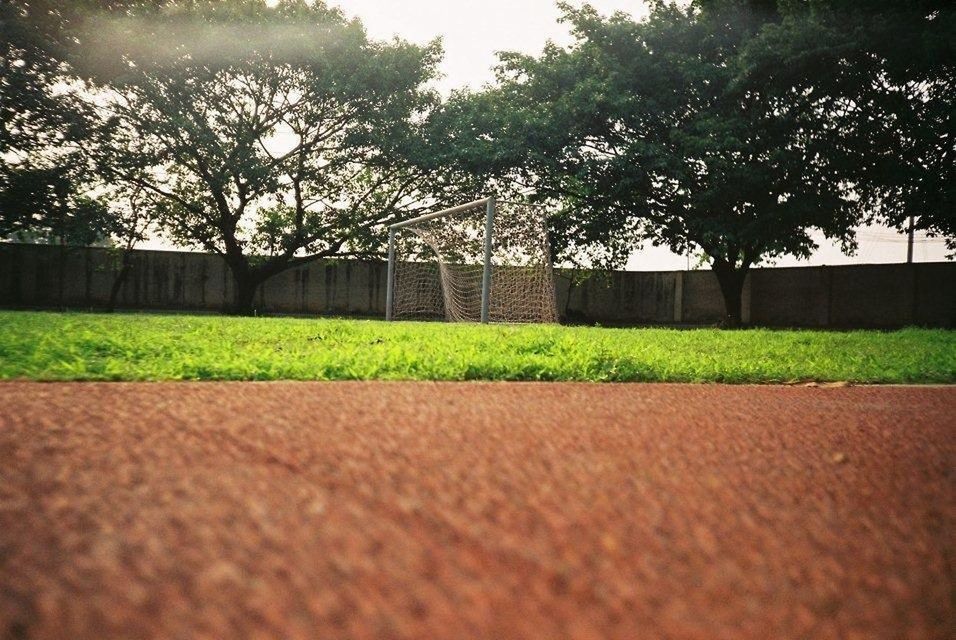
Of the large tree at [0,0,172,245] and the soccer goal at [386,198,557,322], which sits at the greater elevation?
the large tree at [0,0,172,245]

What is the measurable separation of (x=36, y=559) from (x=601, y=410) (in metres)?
1.71

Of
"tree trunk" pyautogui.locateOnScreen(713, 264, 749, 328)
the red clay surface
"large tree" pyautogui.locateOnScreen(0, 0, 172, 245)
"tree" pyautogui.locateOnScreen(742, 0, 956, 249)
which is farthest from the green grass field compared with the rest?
"large tree" pyautogui.locateOnScreen(0, 0, 172, 245)

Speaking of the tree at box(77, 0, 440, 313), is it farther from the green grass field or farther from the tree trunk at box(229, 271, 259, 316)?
the green grass field

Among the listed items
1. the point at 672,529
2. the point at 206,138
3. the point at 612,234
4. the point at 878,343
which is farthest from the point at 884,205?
the point at 672,529

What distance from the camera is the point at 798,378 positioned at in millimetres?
3904

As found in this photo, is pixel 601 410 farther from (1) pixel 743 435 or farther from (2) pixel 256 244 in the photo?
(2) pixel 256 244

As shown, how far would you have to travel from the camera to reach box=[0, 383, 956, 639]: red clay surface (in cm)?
78

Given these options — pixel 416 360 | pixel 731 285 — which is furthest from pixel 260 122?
pixel 416 360

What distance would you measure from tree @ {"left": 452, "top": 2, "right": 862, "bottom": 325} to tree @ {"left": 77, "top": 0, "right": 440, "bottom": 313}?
3.44m

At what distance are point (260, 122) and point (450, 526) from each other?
21.0m

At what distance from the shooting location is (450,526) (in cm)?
104

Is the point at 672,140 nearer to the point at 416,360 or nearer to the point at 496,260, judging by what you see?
the point at 496,260

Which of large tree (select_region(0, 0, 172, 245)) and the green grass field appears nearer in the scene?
the green grass field

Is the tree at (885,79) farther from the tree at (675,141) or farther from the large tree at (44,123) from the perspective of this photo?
the large tree at (44,123)
